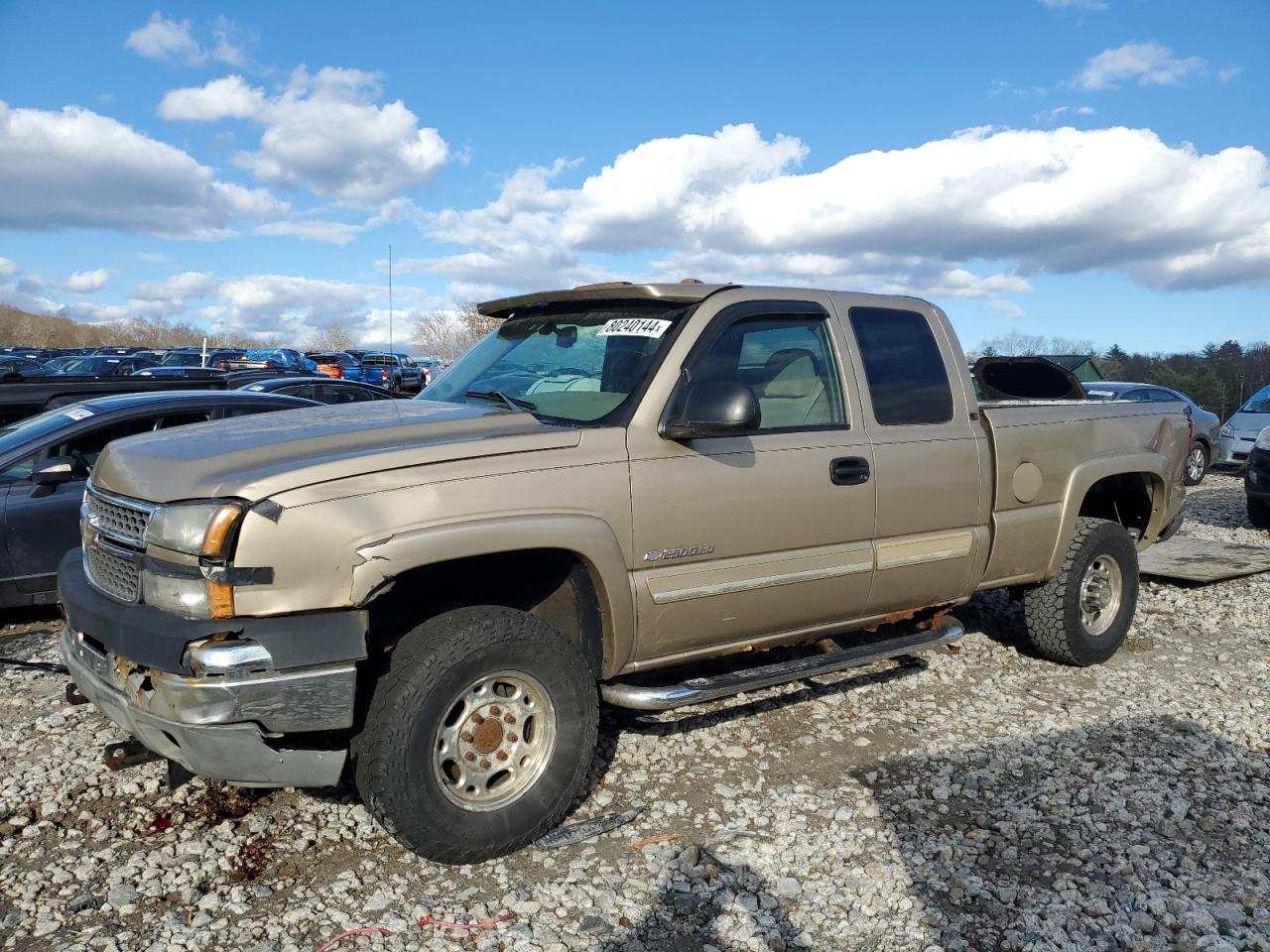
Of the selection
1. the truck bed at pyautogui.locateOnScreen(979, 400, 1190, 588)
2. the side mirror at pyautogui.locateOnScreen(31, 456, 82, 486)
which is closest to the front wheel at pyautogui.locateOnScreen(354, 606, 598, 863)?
the truck bed at pyautogui.locateOnScreen(979, 400, 1190, 588)

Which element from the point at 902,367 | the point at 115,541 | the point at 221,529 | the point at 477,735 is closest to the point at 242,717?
the point at 221,529

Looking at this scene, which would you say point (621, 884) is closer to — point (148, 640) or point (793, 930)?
point (793, 930)

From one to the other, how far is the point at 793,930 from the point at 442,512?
1752mm

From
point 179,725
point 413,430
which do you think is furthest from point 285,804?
point 413,430

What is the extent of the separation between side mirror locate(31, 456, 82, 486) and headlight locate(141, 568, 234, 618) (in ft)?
10.8

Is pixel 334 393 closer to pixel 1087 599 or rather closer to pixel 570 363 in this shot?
pixel 570 363

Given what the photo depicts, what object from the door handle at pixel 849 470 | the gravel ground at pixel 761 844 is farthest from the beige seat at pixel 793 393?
the gravel ground at pixel 761 844

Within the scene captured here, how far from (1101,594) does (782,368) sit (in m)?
2.82

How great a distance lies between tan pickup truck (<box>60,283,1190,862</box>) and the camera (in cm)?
298

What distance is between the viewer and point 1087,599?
5.68 m

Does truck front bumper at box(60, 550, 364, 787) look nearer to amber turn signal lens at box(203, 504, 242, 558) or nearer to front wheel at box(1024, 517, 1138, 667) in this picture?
amber turn signal lens at box(203, 504, 242, 558)

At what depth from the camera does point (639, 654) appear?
378cm

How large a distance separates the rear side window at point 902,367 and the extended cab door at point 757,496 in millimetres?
193

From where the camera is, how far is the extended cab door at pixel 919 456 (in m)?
4.41
